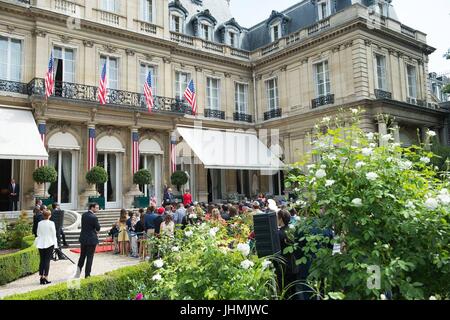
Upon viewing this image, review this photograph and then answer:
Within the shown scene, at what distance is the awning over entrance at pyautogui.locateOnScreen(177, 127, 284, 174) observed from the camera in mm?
17578

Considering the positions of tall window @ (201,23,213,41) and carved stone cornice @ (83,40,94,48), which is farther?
tall window @ (201,23,213,41)

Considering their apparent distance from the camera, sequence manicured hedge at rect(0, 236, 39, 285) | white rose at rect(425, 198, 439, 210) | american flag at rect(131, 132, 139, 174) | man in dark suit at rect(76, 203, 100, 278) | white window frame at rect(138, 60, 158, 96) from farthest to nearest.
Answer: white window frame at rect(138, 60, 158, 96) → american flag at rect(131, 132, 139, 174) → manicured hedge at rect(0, 236, 39, 285) → man in dark suit at rect(76, 203, 100, 278) → white rose at rect(425, 198, 439, 210)

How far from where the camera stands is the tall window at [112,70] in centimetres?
1658

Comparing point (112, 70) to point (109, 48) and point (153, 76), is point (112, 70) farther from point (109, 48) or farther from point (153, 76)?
point (153, 76)

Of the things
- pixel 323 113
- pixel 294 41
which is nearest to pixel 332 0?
pixel 294 41

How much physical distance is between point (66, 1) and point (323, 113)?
12057mm

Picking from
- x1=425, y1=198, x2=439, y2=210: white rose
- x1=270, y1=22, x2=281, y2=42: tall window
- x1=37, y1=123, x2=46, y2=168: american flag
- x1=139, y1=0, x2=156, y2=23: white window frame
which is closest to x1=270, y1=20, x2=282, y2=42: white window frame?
x1=270, y1=22, x2=281, y2=42: tall window

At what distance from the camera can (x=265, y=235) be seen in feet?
13.0

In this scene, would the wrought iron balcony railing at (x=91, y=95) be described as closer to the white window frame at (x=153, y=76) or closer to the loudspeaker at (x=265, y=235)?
the white window frame at (x=153, y=76)

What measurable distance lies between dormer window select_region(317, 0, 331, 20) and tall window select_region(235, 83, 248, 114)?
5.41 metres

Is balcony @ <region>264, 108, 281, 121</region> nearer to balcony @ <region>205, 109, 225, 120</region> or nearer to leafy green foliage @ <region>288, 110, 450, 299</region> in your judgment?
balcony @ <region>205, 109, 225, 120</region>

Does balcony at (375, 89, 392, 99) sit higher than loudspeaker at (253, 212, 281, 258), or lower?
higher

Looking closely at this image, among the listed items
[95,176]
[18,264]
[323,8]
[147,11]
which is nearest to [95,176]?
[95,176]

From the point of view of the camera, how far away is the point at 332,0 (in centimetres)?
1838
